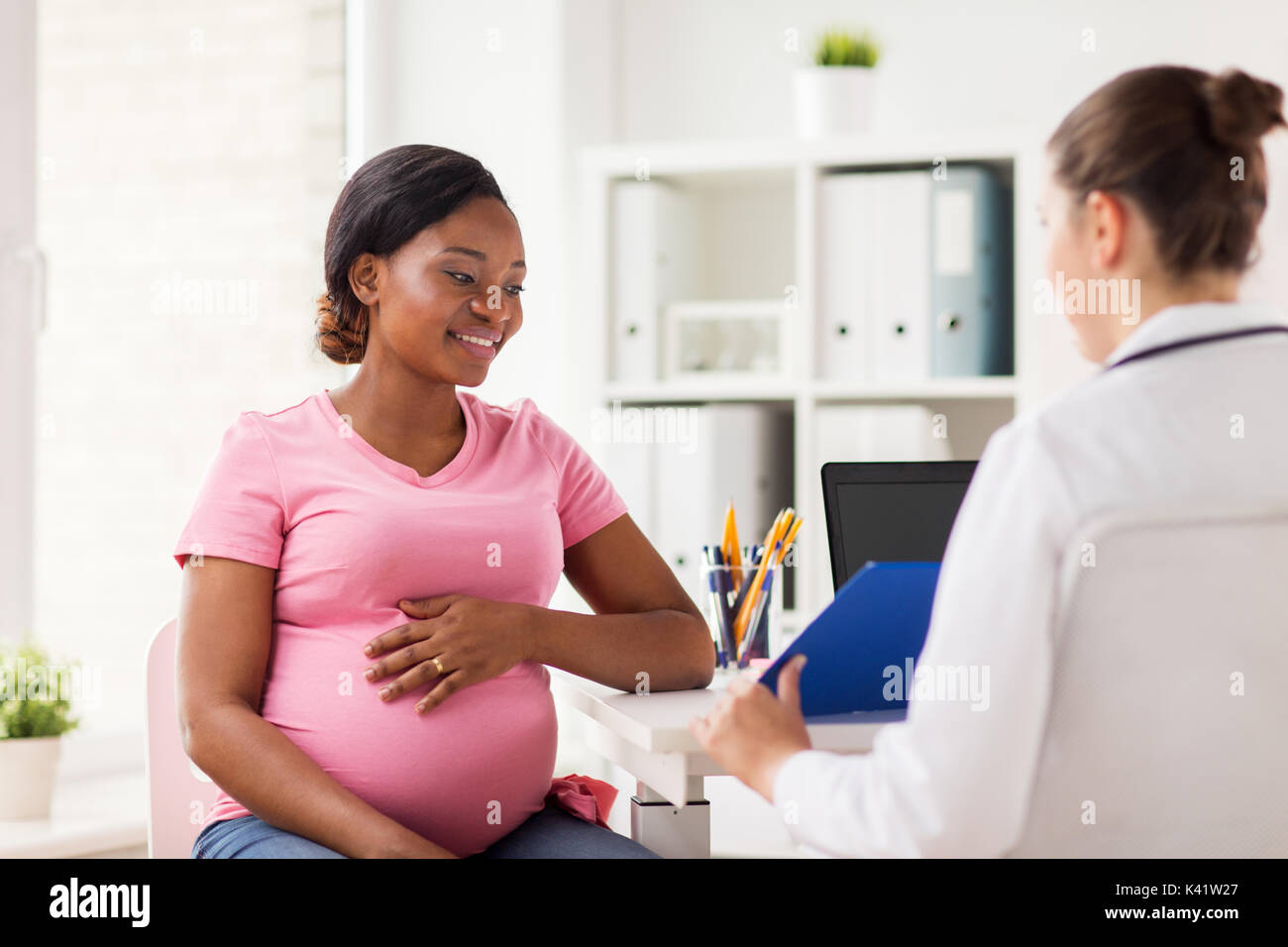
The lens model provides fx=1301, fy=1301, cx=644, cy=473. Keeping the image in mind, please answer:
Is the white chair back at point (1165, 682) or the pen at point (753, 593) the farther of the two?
the pen at point (753, 593)

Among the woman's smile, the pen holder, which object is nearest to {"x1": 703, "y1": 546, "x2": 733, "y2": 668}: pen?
the pen holder

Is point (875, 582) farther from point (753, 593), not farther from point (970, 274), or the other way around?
point (970, 274)

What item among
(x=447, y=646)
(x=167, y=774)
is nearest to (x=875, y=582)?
(x=447, y=646)

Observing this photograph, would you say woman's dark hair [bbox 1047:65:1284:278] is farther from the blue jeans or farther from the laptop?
the blue jeans

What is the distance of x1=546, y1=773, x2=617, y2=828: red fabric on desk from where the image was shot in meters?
1.39

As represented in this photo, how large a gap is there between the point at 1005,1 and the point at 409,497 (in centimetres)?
192

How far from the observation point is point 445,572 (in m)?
1.32

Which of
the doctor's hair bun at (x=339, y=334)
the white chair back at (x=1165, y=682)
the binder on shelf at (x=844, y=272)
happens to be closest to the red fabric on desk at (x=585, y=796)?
the doctor's hair bun at (x=339, y=334)

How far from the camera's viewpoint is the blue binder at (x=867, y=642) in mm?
974

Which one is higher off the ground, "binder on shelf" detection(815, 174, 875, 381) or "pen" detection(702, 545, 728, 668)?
"binder on shelf" detection(815, 174, 875, 381)

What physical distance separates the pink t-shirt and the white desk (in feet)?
0.31

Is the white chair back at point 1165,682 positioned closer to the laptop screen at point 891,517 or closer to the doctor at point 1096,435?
the doctor at point 1096,435

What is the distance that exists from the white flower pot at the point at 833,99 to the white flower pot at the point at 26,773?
1.70 meters
